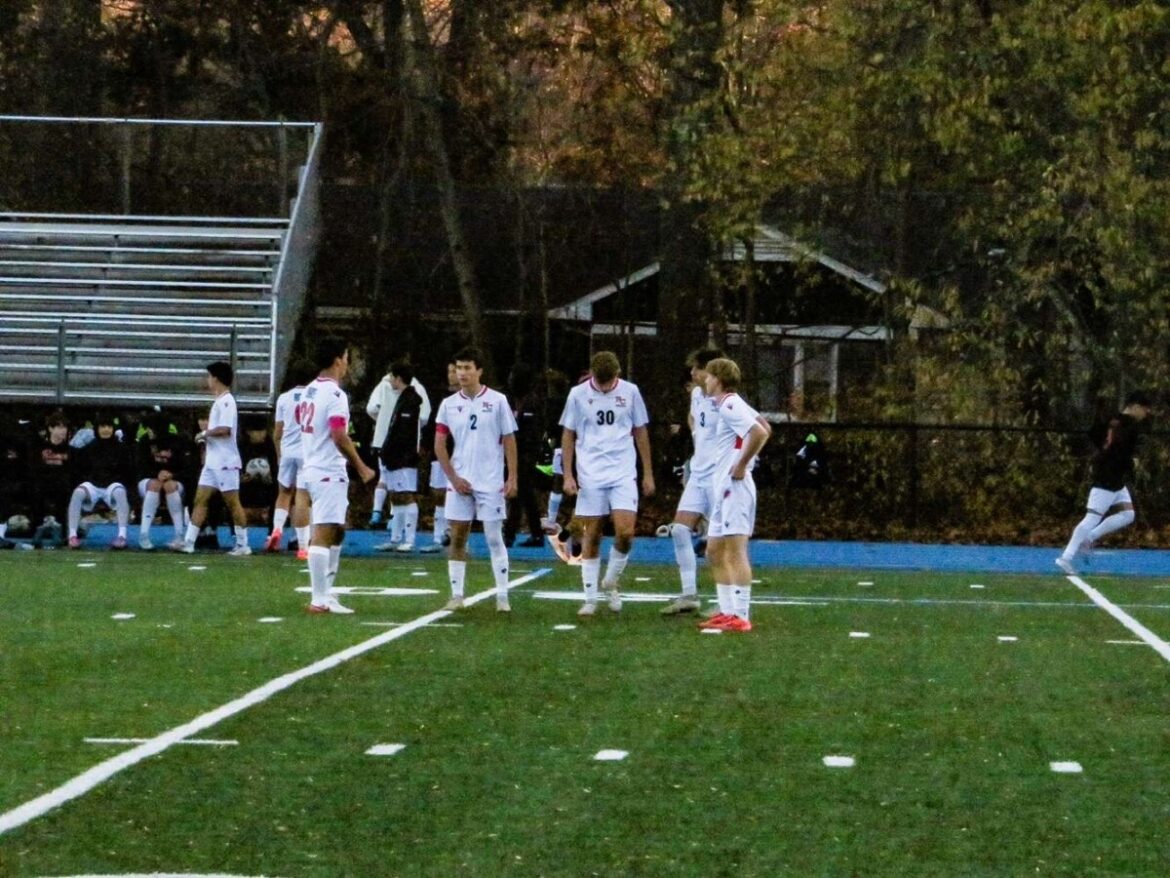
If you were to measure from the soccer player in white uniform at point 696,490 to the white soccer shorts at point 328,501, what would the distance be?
7.70ft

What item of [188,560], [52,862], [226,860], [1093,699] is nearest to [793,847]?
[226,860]

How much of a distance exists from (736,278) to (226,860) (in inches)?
946

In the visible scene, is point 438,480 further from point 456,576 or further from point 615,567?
point 456,576

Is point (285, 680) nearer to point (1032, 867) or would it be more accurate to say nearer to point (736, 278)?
point (1032, 867)

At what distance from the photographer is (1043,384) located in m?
28.7

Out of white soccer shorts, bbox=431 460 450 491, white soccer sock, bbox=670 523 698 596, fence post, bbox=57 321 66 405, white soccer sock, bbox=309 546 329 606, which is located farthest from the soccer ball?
white soccer sock, bbox=670 523 698 596

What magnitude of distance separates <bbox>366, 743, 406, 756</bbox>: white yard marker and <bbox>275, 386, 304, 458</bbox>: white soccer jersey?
1195 cm

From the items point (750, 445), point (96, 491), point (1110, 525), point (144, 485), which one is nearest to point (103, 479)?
point (96, 491)

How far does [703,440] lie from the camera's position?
53.3ft

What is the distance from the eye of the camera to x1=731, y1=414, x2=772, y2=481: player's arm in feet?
46.2

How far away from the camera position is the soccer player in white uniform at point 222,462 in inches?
854

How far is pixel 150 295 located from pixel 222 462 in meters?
7.75

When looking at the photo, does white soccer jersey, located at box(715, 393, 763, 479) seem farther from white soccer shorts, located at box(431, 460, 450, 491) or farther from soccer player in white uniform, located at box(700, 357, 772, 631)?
white soccer shorts, located at box(431, 460, 450, 491)

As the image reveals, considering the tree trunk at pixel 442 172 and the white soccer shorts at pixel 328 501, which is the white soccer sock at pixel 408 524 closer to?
the white soccer shorts at pixel 328 501
